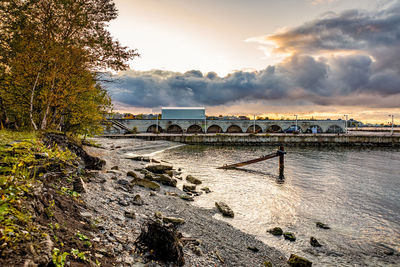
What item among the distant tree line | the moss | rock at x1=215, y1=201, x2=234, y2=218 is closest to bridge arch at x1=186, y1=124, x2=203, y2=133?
the distant tree line

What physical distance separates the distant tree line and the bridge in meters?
50.3

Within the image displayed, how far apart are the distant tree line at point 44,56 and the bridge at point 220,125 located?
165ft

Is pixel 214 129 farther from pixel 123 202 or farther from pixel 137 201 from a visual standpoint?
pixel 123 202

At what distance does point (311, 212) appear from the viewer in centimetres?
1091

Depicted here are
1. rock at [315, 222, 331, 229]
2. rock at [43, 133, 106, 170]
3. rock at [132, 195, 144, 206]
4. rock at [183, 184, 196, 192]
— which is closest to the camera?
rock at [132, 195, 144, 206]

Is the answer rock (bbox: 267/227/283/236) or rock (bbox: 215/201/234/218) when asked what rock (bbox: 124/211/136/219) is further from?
rock (bbox: 267/227/283/236)

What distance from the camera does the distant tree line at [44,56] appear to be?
10922 millimetres

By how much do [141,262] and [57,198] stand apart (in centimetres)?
252

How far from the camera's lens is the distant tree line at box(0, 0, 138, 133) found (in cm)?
1092

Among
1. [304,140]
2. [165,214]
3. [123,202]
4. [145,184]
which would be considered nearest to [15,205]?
[123,202]

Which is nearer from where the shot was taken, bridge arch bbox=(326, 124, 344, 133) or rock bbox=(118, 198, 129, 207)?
rock bbox=(118, 198, 129, 207)

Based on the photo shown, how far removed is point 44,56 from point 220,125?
68606 mm

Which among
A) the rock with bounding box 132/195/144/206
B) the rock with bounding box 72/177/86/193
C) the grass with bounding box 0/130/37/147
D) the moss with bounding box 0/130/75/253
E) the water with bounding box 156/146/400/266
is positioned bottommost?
the water with bounding box 156/146/400/266

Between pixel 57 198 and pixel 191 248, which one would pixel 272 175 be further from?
pixel 57 198
